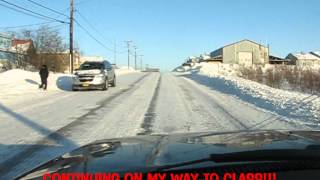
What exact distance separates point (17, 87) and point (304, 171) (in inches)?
1224

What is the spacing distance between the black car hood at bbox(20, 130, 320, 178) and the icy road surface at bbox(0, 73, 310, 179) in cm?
427

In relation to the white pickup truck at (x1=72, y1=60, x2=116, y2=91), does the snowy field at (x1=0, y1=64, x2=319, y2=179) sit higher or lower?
lower

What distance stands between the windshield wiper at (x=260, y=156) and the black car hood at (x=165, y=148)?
79 millimetres

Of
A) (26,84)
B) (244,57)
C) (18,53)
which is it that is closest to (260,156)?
(26,84)

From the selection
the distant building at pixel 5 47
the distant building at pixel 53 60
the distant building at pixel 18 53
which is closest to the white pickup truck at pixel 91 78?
the distant building at pixel 53 60

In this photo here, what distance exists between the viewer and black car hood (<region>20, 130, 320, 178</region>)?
10.3 ft

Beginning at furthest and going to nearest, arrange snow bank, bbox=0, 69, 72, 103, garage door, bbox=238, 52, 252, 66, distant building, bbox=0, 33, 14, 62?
1. garage door, bbox=238, 52, 252, 66
2. distant building, bbox=0, 33, 14, 62
3. snow bank, bbox=0, 69, 72, 103

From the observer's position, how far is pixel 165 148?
359 cm

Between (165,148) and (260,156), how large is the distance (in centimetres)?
73

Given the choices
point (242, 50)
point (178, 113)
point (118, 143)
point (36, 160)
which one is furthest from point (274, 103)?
point (242, 50)

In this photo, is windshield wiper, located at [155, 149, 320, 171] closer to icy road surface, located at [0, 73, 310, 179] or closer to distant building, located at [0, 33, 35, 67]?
icy road surface, located at [0, 73, 310, 179]

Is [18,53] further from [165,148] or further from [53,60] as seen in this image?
[165,148]

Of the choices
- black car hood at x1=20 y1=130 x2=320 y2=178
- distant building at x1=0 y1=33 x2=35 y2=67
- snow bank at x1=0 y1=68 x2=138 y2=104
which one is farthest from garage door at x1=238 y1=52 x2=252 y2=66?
black car hood at x1=20 y1=130 x2=320 y2=178

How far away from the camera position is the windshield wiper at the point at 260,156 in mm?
3019
